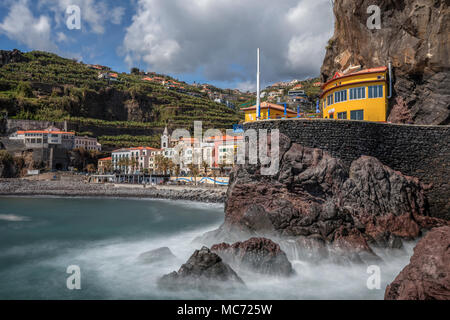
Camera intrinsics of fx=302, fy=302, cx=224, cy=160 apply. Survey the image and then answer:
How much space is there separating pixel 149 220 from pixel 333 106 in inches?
619

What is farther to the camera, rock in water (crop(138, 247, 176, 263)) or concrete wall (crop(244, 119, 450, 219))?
concrete wall (crop(244, 119, 450, 219))

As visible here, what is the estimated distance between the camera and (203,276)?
373 inches

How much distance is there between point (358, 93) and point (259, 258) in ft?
42.7

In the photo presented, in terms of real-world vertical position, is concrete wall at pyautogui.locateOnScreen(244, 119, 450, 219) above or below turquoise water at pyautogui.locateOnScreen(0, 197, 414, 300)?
above

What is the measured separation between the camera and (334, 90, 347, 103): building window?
62.2ft

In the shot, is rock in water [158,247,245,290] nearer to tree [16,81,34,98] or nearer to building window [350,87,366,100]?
building window [350,87,366,100]

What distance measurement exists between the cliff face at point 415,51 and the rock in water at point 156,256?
15560 mm

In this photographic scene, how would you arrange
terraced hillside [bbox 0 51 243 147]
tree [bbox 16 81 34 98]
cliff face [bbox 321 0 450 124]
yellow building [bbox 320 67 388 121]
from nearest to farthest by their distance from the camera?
cliff face [bbox 321 0 450 124], yellow building [bbox 320 67 388 121], tree [bbox 16 81 34 98], terraced hillside [bbox 0 51 243 147]

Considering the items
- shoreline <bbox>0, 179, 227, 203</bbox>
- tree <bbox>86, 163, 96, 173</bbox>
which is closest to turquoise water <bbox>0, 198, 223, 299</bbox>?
shoreline <bbox>0, 179, 227, 203</bbox>

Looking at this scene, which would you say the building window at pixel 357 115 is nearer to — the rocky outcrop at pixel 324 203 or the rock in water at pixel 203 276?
the rocky outcrop at pixel 324 203

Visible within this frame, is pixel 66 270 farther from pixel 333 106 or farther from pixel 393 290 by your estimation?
pixel 333 106

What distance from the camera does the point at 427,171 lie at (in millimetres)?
15805

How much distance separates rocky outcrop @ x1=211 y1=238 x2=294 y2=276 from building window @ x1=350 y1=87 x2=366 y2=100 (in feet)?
39.7
